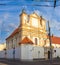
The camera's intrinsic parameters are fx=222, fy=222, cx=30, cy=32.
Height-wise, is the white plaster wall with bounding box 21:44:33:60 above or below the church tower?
below

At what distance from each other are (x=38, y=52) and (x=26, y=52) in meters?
4.93

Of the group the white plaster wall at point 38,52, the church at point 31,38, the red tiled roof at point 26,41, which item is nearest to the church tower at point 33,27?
the church at point 31,38

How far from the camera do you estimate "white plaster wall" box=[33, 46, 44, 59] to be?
62.1 meters

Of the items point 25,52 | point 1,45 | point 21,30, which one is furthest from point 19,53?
point 1,45

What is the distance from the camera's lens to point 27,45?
60344mm

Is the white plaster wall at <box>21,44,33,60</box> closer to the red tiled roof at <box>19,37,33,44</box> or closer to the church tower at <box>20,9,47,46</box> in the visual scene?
the red tiled roof at <box>19,37,33,44</box>

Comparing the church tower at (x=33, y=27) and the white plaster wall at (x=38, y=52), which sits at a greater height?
the church tower at (x=33, y=27)

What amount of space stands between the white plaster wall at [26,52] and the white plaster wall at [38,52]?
6.55 ft

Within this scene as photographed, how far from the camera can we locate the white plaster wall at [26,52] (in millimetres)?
59688

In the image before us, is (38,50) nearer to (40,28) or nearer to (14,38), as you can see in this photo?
(40,28)

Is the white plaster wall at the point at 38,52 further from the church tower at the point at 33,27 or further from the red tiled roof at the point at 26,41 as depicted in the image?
the red tiled roof at the point at 26,41

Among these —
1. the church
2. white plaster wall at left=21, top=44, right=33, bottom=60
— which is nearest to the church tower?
the church

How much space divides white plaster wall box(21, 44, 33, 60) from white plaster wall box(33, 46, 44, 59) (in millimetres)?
1997

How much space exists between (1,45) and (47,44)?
43.5 meters
